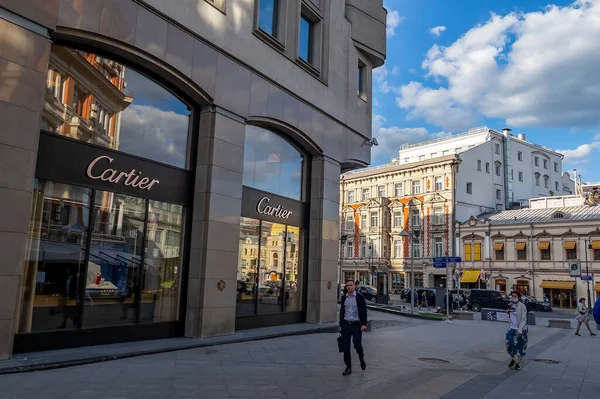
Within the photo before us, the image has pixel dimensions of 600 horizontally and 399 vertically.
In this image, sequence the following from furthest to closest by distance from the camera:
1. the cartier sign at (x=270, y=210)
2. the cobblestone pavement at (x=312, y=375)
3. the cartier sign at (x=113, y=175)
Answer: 1. the cartier sign at (x=270, y=210)
2. the cartier sign at (x=113, y=175)
3. the cobblestone pavement at (x=312, y=375)

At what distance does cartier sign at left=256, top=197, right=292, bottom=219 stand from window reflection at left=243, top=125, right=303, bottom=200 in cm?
46

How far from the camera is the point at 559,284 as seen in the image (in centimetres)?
4700

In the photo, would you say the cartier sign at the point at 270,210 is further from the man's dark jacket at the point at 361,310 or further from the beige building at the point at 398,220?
the beige building at the point at 398,220

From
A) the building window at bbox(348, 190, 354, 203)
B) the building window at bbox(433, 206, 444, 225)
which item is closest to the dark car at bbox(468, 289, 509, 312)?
the building window at bbox(433, 206, 444, 225)

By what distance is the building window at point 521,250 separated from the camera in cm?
5034

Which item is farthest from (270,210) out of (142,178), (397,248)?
(397,248)

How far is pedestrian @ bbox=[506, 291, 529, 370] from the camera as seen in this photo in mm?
11977

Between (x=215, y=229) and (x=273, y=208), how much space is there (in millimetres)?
3846

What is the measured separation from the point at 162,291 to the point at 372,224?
173ft

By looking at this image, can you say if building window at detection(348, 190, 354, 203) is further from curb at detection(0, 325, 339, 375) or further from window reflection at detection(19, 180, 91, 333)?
window reflection at detection(19, 180, 91, 333)

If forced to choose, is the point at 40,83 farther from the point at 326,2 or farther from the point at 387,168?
the point at 387,168

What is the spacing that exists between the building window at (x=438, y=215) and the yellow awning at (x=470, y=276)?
21.3ft

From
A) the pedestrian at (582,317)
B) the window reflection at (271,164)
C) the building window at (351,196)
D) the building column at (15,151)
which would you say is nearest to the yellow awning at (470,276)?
→ the building window at (351,196)

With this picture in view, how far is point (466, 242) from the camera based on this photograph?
5506cm
